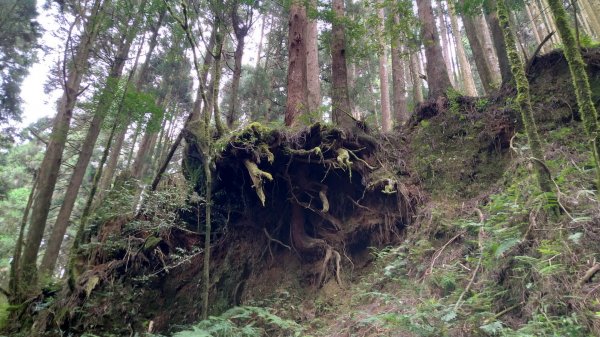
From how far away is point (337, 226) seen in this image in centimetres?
640

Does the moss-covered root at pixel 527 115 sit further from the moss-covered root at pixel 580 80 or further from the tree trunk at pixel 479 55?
the tree trunk at pixel 479 55

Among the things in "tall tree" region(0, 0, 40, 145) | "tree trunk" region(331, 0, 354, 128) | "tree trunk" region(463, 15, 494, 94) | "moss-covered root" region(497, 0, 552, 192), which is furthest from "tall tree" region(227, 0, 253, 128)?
"tall tree" region(0, 0, 40, 145)

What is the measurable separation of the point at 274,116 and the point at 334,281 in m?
11.0

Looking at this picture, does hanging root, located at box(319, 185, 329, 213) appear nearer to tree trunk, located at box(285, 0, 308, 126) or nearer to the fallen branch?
tree trunk, located at box(285, 0, 308, 126)

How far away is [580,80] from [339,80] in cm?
510

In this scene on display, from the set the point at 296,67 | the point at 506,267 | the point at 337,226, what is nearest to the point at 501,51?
the point at 296,67

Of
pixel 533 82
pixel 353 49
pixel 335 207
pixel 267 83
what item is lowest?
pixel 335 207

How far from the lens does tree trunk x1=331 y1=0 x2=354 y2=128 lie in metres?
7.13

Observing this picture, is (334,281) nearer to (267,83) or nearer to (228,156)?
(228,156)

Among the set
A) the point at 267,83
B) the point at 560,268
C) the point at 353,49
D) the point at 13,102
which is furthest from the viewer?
the point at 267,83

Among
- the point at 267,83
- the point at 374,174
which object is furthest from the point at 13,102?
the point at 374,174

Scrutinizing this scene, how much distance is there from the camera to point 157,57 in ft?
53.0

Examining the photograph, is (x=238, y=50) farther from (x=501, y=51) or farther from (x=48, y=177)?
(x=501, y=51)

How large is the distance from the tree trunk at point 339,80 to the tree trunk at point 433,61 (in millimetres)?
1869
